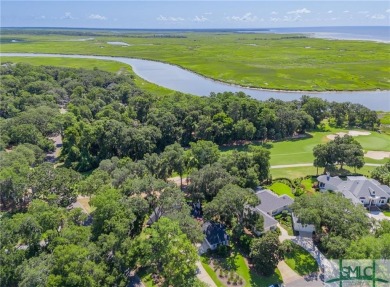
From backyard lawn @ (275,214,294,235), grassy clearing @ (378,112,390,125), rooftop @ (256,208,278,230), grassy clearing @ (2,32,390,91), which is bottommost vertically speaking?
backyard lawn @ (275,214,294,235)

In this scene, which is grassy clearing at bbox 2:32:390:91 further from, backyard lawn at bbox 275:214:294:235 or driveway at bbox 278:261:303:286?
driveway at bbox 278:261:303:286

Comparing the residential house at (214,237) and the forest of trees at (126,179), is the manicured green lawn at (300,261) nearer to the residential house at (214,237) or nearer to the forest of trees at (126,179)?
the forest of trees at (126,179)

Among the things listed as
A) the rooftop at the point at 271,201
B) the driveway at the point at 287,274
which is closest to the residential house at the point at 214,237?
the driveway at the point at 287,274

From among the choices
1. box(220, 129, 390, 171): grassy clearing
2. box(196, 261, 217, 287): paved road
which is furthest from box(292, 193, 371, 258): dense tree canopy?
box(220, 129, 390, 171): grassy clearing

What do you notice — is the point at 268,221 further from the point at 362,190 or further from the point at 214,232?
the point at 362,190

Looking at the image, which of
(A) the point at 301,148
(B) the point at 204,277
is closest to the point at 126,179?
(B) the point at 204,277
